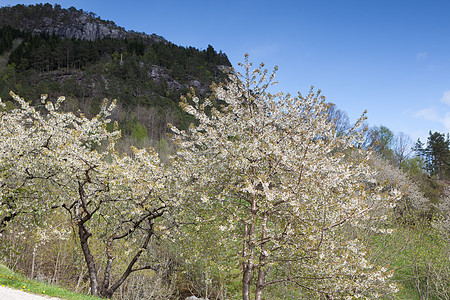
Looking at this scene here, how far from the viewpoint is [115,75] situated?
3071 inches

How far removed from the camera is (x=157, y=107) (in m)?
64.3

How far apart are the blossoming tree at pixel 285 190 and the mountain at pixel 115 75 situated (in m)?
31.4

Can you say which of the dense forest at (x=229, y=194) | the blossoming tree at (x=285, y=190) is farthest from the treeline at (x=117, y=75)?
the blossoming tree at (x=285, y=190)

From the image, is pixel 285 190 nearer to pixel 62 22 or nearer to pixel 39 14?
pixel 62 22

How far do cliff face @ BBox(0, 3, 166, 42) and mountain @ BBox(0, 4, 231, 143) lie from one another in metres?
27.3

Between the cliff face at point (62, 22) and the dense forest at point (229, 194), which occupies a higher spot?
the cliff face at point (62, 22)

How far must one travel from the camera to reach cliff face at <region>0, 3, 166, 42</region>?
148 meters

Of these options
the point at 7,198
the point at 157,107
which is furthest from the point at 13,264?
the point at 157,107

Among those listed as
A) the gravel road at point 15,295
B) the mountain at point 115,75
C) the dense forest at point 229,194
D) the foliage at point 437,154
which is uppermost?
the mountain at point 115,75

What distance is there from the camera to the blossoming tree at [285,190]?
239 inches

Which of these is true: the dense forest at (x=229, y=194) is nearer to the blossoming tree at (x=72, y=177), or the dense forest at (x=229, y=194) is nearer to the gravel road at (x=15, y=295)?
the blossoming tree at (x=72, y=177)

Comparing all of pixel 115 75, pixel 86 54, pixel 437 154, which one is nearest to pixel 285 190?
pixel 437 154

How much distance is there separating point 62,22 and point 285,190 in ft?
599

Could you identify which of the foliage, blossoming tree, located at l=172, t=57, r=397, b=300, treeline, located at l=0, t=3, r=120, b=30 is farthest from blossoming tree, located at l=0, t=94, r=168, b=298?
treeline, located at l=0, t=3, r=120, b=30
